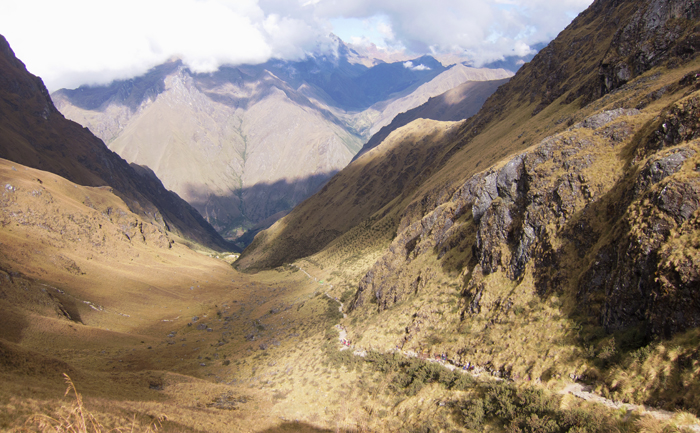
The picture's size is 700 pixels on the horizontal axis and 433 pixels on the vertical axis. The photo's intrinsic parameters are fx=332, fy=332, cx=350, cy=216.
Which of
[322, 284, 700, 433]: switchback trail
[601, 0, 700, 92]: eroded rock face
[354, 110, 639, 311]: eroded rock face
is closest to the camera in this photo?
Result: [322, 284, 700, 433]: switchback trail

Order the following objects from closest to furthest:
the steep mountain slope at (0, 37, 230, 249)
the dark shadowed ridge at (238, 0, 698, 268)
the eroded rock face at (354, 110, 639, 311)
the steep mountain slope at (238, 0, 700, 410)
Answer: the steep mountain slope at (238, 0, 700, 410), the eroded rock face at (354, 110, 639, 311), the dark shadowed ridge at (238, 0, 698, 268), the steep mountain slope at (0, 37, 230, 249)

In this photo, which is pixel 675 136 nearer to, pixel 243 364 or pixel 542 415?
pixel 542 415

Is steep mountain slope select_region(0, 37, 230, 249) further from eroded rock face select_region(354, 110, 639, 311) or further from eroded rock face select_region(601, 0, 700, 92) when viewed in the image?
eroded rock face select_region(601, 0, 700, 92)

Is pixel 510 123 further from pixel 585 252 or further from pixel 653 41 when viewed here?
pixel 585 252

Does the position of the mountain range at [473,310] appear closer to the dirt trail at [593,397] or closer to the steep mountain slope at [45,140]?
the dirt trail at [593,397]

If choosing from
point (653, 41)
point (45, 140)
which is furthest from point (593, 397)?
point (45, 140)

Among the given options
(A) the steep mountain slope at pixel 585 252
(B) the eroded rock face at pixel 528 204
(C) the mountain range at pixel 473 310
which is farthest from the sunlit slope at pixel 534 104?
(B) the eroded rock face at pixel 528 204

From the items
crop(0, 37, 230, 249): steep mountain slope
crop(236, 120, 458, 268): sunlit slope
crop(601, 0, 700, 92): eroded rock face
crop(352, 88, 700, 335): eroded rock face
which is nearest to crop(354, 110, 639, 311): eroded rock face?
crop(352, 88, 700, 335): eroded rock face

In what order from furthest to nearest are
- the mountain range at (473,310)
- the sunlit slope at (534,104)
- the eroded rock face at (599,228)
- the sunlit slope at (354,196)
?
1. the sunlit slope at (354,196)
2. the sunlit slope at (534,104)
3. the eroded rock face at (599,228)
4. the mountain range at (473,310)
